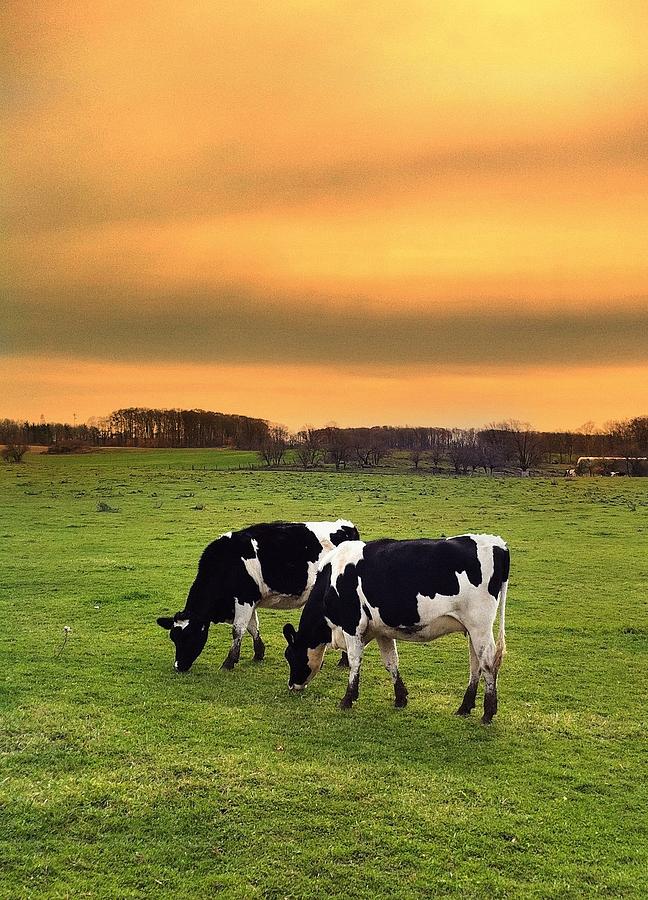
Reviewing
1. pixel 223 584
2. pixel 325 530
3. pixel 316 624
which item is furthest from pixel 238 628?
pixel 325 530

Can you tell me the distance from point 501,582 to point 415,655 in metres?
4.02

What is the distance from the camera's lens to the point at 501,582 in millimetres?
9375

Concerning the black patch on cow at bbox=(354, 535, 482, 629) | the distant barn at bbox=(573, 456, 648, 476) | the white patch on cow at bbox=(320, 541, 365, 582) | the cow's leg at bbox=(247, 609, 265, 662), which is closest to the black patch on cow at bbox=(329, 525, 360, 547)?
the cow's leg at bbox=(247, 609, 265, 662)

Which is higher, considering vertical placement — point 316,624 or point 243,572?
point 243,572

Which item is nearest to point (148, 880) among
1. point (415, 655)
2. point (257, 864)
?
point (257, 864)

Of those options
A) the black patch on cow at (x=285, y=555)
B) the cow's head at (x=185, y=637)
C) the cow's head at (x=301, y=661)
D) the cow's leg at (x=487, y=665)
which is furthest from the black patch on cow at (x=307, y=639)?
the cow's leg at (x=487, y=665)

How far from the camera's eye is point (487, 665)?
9.34 meters

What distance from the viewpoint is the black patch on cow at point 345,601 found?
32.6 feet

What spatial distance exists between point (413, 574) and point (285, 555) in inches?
133

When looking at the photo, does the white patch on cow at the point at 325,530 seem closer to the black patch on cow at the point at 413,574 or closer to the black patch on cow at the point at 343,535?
the black patch on cow at the point at 343,535

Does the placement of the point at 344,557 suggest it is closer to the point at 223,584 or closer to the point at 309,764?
the point at 223,584

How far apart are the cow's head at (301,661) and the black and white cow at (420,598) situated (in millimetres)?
384

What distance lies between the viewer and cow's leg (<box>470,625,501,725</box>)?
9312 mm

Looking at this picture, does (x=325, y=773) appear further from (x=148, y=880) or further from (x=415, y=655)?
(x=415, y=655)
